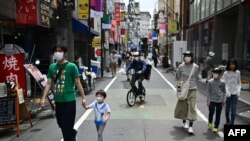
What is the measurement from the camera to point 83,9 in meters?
23.2

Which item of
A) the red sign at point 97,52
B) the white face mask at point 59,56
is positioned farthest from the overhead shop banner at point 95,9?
the white face mask at point 59,56

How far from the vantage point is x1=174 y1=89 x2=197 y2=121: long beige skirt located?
961 centimetres

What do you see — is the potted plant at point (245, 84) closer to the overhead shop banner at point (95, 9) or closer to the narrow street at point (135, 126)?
the narrow street at point (135, 126)

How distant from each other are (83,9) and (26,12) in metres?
9.24

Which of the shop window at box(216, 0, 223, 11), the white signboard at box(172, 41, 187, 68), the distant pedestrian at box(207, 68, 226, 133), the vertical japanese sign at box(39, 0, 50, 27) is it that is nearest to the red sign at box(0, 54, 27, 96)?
the vertical japanese sign at box(39, 0, 50, 27)

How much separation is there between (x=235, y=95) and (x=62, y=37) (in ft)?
42.4

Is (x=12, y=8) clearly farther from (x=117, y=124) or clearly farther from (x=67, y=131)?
(x=67, y=131)

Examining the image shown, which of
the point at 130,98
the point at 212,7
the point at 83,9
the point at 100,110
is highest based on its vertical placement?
the point at 212,7

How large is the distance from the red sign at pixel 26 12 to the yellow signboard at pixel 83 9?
350 inches

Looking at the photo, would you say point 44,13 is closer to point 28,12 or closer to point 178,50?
point 28,12

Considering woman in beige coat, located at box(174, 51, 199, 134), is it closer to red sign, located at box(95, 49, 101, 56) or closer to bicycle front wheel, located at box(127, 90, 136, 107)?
bicycle front wheel, located at box(127, 90, 136, 107)

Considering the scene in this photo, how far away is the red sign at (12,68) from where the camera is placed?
1112cm

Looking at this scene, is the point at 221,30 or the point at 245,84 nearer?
the point at 245,84

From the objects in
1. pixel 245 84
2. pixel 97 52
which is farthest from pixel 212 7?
pixel 245 84
